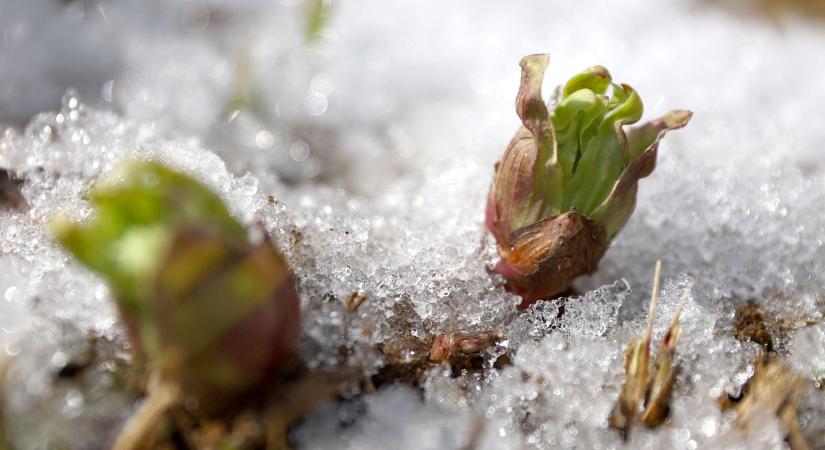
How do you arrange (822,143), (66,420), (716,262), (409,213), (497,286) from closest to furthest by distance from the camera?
1. (66,420)
2. (497,286)
3. (716,262)
4. (409,213)
5. (822,143)

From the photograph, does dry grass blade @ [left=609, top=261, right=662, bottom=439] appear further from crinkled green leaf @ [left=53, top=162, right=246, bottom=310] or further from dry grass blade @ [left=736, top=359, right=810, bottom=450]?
crinkled green leaf @ [left=53, top=162, right=246, bottom=310]

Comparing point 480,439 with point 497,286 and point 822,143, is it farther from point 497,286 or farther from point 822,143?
point 822,143

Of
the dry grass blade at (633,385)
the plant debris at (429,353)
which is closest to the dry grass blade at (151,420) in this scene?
the plant debris at (429,353)

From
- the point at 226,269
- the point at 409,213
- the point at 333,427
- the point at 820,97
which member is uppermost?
the point at 226,269

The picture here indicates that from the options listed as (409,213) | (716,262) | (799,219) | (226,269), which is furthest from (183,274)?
(799,219)

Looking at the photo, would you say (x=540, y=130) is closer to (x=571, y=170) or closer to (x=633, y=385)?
(x=571, y=170)

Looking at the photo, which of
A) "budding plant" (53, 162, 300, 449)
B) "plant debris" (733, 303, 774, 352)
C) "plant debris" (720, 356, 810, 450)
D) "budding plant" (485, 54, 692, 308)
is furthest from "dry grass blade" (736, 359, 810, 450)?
"budding plant" (53, 162, 300, 449)
